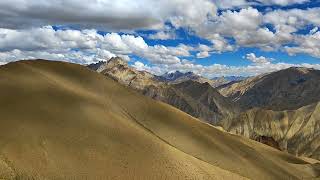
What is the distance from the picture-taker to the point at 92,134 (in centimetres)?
7325

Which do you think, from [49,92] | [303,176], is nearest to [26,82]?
[49,92]

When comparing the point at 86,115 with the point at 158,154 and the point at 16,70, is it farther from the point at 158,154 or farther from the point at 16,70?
the point at 16,70

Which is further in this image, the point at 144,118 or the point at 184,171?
the point at 144,118

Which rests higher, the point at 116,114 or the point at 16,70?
the point at 16,70

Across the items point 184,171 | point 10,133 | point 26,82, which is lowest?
point 184,171

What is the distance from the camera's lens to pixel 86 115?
78688 mm

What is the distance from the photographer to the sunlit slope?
211 ft

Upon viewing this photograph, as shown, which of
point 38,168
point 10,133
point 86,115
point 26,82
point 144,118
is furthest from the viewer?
point 144,118

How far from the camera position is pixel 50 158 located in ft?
210

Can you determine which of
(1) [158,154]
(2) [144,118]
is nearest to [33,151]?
(1) [158,154]

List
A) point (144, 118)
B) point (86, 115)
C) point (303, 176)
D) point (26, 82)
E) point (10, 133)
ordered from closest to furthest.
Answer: point (10, 133) < point (86, 115) < point (26, 82) < point (144, 118) < point (303, 176)

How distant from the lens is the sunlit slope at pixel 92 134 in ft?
211

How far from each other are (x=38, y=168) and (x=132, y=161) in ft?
49.0

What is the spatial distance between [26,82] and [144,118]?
2560cm
